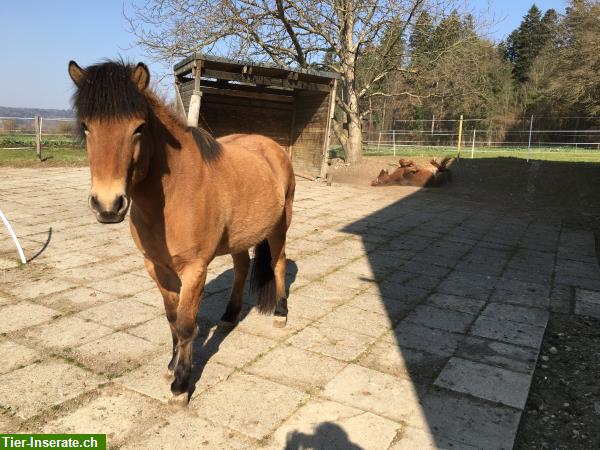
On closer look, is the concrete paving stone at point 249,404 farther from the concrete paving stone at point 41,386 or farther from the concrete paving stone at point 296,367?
the concrete paving stone at point 41,386

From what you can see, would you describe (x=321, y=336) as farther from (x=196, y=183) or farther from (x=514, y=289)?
(x=514, y=289)

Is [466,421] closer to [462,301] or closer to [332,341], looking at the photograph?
[332,341]

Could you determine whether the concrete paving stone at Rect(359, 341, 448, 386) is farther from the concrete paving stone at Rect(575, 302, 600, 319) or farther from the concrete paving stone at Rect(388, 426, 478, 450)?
the concrete paving stone at Rect(575, 302, 600, 319)

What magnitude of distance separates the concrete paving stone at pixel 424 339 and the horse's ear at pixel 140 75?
100 inches

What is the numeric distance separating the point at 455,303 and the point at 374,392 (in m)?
1.91

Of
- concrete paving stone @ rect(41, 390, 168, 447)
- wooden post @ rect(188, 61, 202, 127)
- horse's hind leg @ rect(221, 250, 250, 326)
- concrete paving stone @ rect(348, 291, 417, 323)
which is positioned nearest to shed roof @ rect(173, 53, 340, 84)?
wooden post @ rect(188, 61, 202, 127)

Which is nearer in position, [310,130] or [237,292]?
[237,292]

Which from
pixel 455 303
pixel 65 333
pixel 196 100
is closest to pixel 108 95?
pixel 65 333

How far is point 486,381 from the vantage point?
297 cm

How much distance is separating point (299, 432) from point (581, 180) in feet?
41.3

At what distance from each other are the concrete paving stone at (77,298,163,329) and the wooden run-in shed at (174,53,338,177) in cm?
742

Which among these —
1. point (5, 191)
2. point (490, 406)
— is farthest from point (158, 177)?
point (5, 191)

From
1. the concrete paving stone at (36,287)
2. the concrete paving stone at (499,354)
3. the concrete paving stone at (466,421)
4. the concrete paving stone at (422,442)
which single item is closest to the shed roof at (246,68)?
the concrete paving stone at (36,287)

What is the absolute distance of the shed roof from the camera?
32.3 feet
